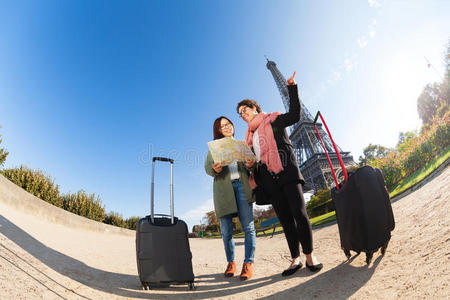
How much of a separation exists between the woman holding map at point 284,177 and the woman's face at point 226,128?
38cm

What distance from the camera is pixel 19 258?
2.03m

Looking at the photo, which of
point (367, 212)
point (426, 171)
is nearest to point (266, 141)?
point (367, 212)

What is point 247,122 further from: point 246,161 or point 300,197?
point 300,197

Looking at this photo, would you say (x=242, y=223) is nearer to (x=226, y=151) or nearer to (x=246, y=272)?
(x=246, y=272)

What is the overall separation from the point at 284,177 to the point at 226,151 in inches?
27.2

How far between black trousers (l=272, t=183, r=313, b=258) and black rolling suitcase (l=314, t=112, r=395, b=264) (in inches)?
14.0

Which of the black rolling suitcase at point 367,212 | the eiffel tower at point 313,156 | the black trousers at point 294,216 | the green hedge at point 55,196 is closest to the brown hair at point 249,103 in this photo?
the black trousers at point 294,216

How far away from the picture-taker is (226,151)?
91.3 inches

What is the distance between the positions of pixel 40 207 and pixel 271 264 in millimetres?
7309

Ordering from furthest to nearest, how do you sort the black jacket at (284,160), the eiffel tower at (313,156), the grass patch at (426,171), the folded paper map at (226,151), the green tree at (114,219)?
1. the eiffel tower at (313,156)
2. the green tree at (114,219)
3. the grass patch at (426,171)
4. the folded paper map at (226,151)
5. the black jacket at (284,160)

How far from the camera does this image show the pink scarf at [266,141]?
2.18 meters

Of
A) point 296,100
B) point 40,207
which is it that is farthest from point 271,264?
point 40,207

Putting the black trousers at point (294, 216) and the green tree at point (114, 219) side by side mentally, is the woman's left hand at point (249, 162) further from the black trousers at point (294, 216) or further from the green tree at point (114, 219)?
the green tree at point (114, 219)

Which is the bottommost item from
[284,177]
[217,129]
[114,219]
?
[114,219]
